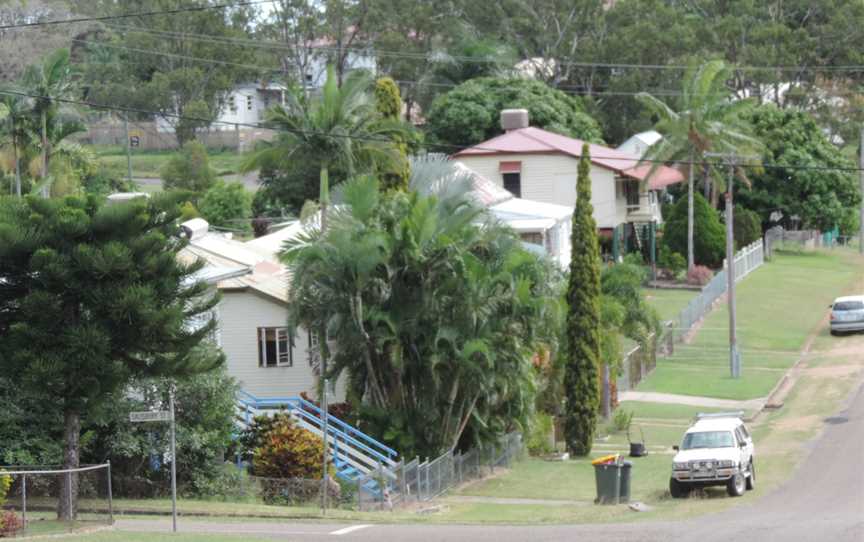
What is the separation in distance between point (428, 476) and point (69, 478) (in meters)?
10.8

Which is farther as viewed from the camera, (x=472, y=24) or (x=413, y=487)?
(x=472, y=24)

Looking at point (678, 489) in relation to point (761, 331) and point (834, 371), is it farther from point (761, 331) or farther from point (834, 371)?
point (761, 331)

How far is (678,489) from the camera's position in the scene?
28938mm

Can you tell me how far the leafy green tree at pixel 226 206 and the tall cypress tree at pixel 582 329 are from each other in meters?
34.1

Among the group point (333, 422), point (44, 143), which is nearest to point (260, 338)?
point (333, 422)

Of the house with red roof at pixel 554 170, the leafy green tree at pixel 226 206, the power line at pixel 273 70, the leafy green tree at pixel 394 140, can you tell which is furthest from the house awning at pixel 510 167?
the power line at pixel 273 70

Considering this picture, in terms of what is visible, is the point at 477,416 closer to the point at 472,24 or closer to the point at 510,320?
the point at 510,320

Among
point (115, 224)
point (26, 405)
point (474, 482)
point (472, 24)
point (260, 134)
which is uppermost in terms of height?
point (472, 24)

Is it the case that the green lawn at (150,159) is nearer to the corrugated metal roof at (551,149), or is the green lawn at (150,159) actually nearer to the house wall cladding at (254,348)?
the corrugated metal roof at (551,149)

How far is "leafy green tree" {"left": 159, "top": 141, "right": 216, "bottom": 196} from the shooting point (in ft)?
253

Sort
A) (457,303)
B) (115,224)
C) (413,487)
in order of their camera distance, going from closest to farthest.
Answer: (115,224), (413,487), (457,303)

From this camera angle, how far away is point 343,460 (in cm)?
3216

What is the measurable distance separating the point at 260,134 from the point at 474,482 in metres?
70.1

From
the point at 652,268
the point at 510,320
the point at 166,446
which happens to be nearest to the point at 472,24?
the point at 652,268
